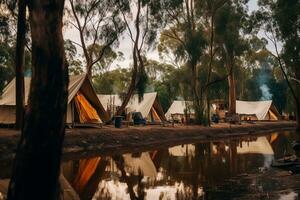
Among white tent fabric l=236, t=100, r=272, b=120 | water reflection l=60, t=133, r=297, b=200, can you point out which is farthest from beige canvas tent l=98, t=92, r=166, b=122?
water reflection l=60, t=133, r=297, b=200

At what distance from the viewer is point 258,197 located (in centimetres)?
887

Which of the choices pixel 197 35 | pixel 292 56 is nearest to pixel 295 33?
pixel 292 56

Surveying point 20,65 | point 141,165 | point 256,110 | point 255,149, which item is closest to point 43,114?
point 141,165

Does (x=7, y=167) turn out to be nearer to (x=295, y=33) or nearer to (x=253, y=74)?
(x=295, y=33)

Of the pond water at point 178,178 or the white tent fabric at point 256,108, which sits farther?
the white tent fabric at point 256,108

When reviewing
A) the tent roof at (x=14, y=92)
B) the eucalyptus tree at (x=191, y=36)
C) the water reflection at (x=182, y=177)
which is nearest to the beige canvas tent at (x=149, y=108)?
the eucalyptus tree at (x=191, y=36)

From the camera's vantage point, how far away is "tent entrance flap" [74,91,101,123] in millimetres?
27719

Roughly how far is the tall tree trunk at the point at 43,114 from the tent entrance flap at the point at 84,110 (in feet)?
74.3

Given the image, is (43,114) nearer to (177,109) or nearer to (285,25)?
(285,25)

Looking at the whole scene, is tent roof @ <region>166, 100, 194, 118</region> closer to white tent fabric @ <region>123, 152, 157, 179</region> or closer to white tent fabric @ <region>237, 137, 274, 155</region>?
white tent fabric @ <region>237, 137, 274, 155</region>

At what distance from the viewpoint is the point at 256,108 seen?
191 ft

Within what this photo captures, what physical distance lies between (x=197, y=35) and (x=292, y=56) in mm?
8942

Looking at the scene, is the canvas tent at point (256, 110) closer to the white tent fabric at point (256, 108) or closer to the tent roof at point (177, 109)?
the white tent fabric at point (256, 108)

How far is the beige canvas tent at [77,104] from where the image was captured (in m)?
26.3
